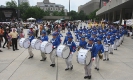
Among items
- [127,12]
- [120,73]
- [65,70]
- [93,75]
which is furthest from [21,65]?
[127,12]

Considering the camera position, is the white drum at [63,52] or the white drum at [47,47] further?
the white drum at [47,47]

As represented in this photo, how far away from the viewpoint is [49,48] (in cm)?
784

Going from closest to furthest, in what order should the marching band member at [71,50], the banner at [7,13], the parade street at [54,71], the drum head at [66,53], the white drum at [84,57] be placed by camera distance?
the white drum at [84,57], the parade street at [54,71], the drum head at [66,53], the marching band member at [71,50], the banner at [7,13]

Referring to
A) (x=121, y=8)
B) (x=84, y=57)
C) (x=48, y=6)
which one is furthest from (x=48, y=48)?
(x=48, y=6)

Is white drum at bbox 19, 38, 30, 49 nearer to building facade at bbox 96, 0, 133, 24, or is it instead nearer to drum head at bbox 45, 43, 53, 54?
drum head at bbox 45, 43, 53, 54

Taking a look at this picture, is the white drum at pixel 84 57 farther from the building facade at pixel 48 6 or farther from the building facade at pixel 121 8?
the building facade at pixel 48 6

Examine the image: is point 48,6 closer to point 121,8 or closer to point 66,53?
point 121,8

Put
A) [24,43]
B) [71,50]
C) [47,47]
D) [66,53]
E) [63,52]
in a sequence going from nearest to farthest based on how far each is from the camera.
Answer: [63,52] → [66,53] → [71,50] → [47,47] → [24,43]

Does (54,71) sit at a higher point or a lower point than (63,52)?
lower

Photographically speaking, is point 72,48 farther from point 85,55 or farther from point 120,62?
point 120,62

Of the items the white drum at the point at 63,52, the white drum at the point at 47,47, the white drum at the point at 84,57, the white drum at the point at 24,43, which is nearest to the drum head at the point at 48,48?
the white drum at the point at 47,47

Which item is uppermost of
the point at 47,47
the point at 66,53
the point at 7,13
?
the point at 7,13

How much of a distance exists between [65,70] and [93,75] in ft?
4.56

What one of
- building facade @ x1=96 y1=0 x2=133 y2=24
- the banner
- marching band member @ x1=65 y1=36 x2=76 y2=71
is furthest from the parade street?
building facade @ x1=96 y1=0 x2=133 y2=24
